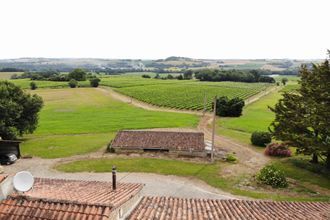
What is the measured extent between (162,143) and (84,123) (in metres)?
23.2

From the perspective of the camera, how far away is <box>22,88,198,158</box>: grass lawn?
39.9 metres

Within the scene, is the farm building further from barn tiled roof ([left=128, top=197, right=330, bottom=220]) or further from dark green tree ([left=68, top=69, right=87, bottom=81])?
dark green tree ([left=68, top=69, right=87, bottom=81])

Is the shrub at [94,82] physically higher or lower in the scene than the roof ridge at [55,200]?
lower

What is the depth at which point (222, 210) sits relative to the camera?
14.2 m

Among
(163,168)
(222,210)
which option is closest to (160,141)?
(163,168)

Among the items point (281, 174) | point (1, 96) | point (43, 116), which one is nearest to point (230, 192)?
point (281, 174)

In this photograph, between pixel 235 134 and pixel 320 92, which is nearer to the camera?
pixel 320 92

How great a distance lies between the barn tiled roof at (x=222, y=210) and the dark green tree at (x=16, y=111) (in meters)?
29.9

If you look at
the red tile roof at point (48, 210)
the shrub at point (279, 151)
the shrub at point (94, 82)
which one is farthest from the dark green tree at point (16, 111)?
the shrub at point (94, 82)

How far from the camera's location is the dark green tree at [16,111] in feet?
127

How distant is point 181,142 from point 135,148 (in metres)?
5.61

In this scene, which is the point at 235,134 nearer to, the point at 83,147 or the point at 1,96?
the point at 83,147

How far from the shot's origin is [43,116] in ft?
213

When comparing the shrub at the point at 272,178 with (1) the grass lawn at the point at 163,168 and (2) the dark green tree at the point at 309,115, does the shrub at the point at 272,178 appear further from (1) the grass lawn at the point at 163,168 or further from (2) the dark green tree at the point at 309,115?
(2) the dark green tree at the point at 309,115
